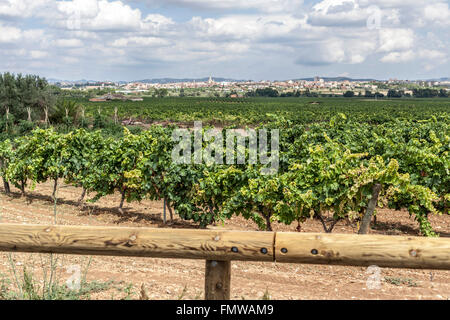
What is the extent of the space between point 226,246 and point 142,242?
19.8 inches

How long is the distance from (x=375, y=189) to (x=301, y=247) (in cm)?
373

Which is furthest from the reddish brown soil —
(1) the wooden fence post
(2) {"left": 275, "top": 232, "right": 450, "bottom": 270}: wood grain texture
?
(2) {"left": 275, "top": 232, "right": 450, "bottom": 270}: wood grain texture

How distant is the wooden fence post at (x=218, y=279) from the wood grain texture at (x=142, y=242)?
12 cm

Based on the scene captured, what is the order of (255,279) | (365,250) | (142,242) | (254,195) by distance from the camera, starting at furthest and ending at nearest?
(254,195) → (255,279) → (142,242) → (365,250)

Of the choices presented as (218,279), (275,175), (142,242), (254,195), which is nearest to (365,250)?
(218,279)

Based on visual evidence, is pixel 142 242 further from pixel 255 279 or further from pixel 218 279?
pixel 255 279

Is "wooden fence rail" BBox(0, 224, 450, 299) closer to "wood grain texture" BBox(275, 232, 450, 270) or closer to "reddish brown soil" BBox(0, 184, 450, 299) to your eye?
"wood grain texture" BBox(275, 232, 450, 270)

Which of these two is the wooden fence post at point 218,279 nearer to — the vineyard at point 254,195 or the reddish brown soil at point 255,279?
the reddish brown soil at point 255,279

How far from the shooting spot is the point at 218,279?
2553mm

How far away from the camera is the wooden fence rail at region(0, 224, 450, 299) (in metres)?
2.33
